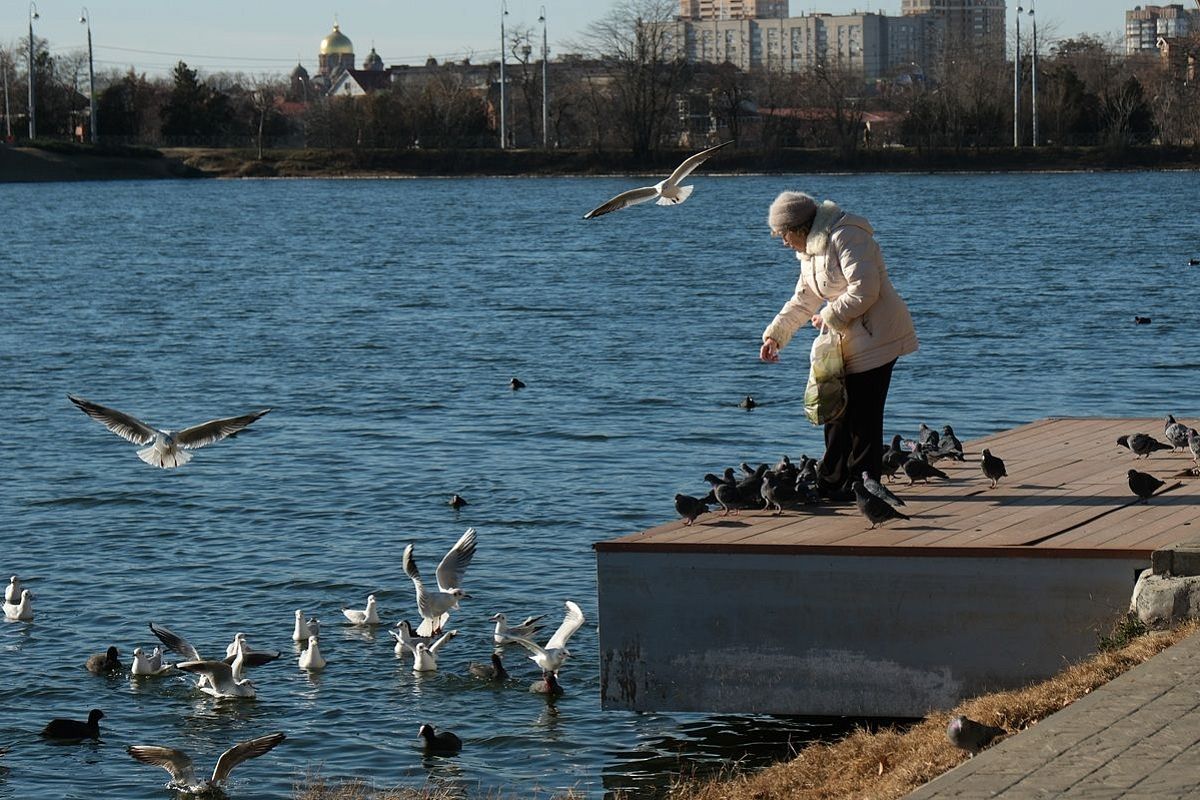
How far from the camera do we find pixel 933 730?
7.88m

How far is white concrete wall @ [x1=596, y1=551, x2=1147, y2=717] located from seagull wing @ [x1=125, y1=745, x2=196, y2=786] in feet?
7.90

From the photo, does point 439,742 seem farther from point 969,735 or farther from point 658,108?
point 658,108

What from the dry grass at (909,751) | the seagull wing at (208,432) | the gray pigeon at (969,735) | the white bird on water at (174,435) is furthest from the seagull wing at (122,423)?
the gray pigeon at (969,735)

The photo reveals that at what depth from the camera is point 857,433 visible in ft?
33.4

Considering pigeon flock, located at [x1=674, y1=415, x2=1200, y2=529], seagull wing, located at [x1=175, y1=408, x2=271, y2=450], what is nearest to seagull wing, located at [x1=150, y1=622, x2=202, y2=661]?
seagull wing, located at [x1=175, y1=408, x2=271, y2=450]

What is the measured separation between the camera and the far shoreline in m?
119

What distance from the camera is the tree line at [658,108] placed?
123375mm

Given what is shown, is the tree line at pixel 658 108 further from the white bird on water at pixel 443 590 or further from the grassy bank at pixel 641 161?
the white bird on water at pixel 443 590

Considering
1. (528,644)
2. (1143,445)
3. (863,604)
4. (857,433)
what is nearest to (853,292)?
(857,433)

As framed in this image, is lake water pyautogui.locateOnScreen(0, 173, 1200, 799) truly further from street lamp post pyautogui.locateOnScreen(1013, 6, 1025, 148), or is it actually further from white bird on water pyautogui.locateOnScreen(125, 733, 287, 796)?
street lamp post pyautogui.locateOnScreen(1013, 6, 1025, 148)

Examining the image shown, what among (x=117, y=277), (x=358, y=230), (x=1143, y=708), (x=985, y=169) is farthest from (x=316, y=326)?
(x=985, y=169)

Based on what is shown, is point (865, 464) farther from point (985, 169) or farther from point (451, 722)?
point (985, 169)

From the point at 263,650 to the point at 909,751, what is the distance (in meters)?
6.32

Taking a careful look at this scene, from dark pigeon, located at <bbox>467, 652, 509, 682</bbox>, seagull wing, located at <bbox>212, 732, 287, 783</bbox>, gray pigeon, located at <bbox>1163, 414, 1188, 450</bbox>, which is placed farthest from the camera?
dark pigeon, located at <bbox>467, 652, 509, 682</bbox>
